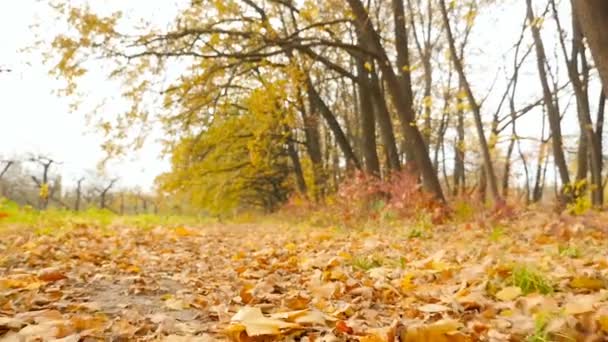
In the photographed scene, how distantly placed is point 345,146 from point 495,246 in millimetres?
9468

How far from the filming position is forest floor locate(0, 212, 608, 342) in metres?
1.79

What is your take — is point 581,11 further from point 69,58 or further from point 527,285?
point 69,58

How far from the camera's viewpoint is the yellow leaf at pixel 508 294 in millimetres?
2377

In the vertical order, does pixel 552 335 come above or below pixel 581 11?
below

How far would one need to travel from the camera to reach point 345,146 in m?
13.9

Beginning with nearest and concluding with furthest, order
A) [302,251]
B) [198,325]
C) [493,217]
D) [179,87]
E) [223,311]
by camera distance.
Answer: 1. [198,325]
2. [223,311]
3. [302,251]
4. [493,217]
5. [179,87]

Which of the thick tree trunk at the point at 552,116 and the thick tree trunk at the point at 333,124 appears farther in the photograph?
the thick tree trunk at the point at 333,124

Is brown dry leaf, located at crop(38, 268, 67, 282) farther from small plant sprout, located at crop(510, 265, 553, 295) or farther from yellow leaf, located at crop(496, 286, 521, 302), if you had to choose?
small plant sprout, located at crop(510, 265, 553, 295)

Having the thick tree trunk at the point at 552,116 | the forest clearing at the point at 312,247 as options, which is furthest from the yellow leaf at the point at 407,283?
the thick tree trunk at the point at 552,116

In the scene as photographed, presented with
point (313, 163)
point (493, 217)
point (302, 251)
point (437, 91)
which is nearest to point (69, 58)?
point (302, 251)

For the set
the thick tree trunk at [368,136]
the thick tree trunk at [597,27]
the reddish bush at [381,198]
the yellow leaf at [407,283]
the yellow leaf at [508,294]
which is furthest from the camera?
the thick tree trunk at [368,136]

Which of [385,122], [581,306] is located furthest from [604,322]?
[385,122]

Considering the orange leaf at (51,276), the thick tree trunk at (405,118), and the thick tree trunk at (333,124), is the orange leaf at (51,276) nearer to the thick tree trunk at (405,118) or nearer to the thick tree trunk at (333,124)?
the thick tree trunk at (405,118)

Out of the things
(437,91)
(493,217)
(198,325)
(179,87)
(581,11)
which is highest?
(437,91)
